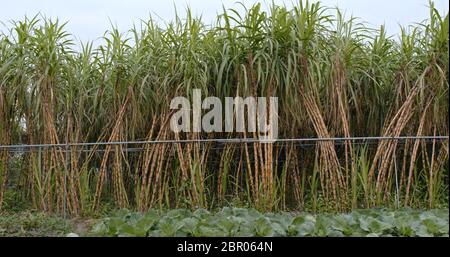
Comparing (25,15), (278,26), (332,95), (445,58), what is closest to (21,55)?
(25,15)

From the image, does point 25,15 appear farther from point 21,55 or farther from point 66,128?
point 66,128

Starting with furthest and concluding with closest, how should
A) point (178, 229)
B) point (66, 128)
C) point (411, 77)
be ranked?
point (66, 128) < point (411, 77) < point (178, 229)

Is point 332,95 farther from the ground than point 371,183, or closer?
farther from the ground

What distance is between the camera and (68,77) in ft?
15.1

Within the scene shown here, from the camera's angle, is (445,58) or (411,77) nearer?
(445,58)

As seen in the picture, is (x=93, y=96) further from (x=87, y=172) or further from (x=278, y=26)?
(x=278, y=26)

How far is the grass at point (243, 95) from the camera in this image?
162 inches

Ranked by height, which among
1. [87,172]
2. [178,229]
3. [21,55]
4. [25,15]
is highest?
[25,15]

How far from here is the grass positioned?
13.5 ft

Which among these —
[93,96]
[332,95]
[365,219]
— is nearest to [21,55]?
[93,96]

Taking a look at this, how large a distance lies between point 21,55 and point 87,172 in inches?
47.3

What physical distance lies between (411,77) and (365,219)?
67.0 inches

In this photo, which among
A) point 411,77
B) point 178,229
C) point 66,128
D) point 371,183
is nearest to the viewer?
point 178,229

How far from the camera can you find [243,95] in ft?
13.8
